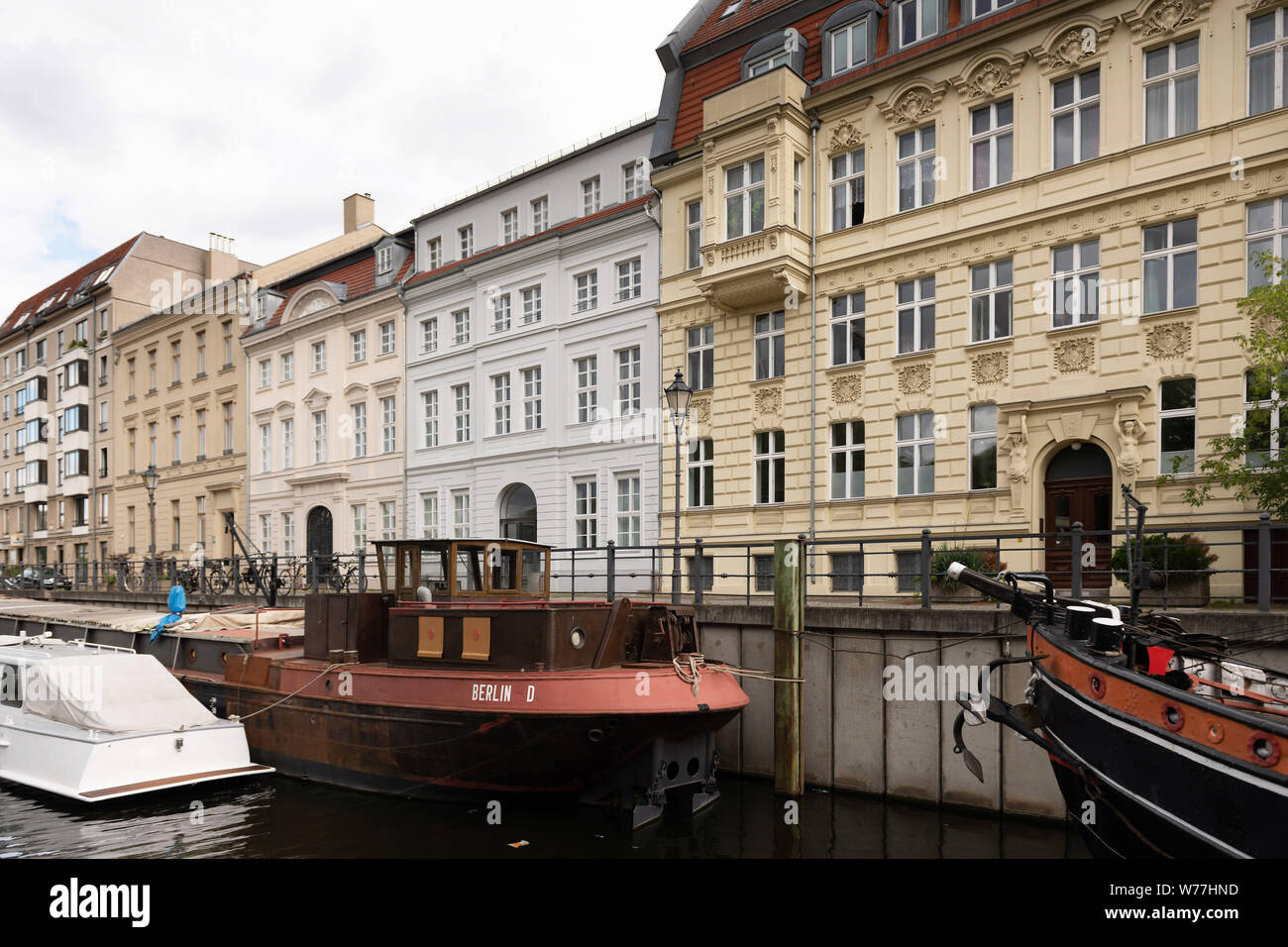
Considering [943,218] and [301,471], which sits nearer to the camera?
[943,218]

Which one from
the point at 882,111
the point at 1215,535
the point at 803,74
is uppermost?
the point at 803,74

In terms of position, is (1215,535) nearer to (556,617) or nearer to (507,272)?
(556,617)

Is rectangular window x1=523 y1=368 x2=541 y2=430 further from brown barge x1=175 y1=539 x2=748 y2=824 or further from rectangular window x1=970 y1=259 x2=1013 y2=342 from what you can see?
brown barge x1=175 y1=539 x2=748 y2=824

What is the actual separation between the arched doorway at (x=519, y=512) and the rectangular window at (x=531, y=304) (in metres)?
4.82

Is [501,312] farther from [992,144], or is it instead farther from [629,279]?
[992,144]

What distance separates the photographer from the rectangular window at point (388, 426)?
3081 cm

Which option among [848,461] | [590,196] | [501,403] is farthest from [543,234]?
[848,461]

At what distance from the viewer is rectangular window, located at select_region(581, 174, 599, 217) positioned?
25984 mm

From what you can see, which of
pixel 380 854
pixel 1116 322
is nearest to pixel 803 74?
pixel 1116 322

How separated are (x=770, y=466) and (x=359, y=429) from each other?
16.8 meters

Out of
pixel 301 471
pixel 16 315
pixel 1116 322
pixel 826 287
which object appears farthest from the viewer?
pixel 16 315

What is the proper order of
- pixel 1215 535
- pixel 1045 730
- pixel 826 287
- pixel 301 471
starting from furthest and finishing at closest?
1. pixel 301 471
2. pixel 826 287
3. pixel 1215 535
4. pixel 1045 730

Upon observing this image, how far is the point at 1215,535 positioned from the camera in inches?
592
